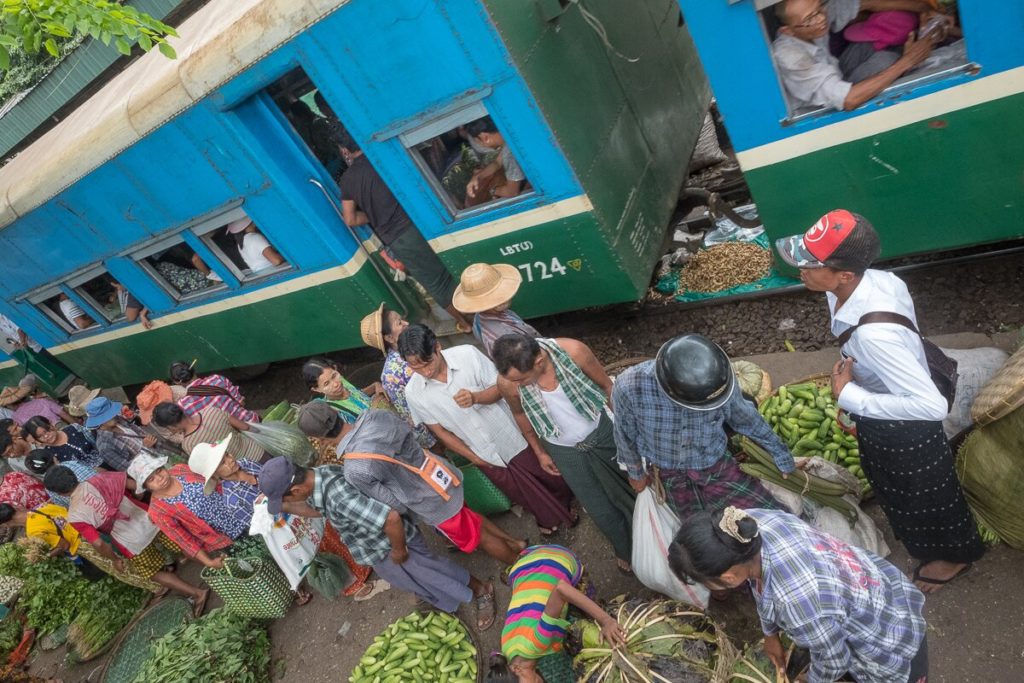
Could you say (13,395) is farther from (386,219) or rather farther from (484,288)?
(484,288)

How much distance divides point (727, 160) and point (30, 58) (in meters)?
8.85

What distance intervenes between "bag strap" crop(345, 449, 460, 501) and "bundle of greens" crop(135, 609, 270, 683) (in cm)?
204

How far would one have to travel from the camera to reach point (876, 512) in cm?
326

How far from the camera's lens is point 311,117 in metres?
5.07

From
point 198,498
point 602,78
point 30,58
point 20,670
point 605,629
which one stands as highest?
point 30,58

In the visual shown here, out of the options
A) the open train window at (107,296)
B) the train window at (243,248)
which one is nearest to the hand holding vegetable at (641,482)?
the train window at (243,248)

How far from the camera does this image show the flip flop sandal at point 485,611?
153 inches

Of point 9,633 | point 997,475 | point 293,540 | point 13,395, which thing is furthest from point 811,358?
point 13,395

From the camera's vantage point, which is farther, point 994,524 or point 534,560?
point 534,560

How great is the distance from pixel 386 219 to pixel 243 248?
5.11ft

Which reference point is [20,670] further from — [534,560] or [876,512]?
[876,512]

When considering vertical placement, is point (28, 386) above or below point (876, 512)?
above

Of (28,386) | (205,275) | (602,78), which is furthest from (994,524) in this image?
(28,386)

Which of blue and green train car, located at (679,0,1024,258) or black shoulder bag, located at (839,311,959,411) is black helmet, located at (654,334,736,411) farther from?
blue and green train car, located at (679,0,1024,258)
